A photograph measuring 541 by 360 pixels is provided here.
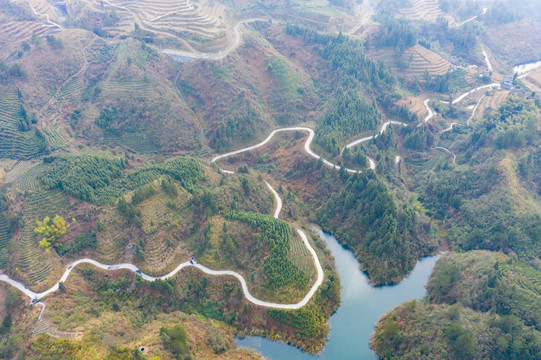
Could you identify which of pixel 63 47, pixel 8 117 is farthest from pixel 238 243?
pixel 63 47

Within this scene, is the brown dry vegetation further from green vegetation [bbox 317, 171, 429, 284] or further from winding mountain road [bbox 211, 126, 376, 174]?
green vegetation [bbox 317, 171, 429, 284]

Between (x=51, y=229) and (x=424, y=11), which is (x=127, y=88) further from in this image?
(x=424, y=11)

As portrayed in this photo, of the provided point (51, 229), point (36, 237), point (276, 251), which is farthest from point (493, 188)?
point (36, 237)

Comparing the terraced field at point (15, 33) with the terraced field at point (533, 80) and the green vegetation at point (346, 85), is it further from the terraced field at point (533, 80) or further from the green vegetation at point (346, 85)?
the terraced field at point (533, 80)

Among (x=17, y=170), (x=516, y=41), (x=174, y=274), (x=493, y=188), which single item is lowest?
(x=17, y=170)

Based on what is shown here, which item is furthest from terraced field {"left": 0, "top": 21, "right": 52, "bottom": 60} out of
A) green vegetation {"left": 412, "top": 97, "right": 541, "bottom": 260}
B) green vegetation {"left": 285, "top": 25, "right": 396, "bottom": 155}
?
green vegetation {"left": 412, "top": 97, "right": 541, "bottom": 260}

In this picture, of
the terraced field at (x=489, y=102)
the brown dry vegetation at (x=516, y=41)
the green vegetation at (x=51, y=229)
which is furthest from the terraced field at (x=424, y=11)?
the green vegetation at (x=51, y=229)
